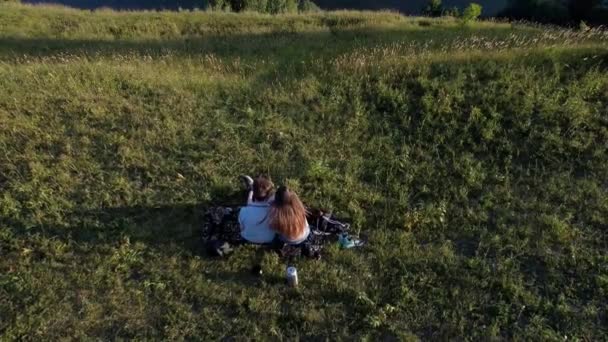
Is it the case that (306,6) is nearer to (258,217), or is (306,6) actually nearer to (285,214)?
(258,217)

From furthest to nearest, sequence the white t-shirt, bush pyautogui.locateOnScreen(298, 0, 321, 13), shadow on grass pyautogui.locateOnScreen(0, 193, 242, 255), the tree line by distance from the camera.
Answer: the tree line
bush pyautogui.locateOnScreen(298, 0, 321, 13)
shadow on grass pyautogui.locateOnScreen(0, 193, 242, 255)
the white t-shirt

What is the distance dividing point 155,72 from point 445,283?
22.4 feet

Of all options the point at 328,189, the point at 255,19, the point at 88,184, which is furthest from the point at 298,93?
the point at 255,19

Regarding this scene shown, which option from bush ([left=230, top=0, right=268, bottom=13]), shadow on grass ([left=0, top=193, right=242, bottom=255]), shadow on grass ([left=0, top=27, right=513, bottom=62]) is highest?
bush ([left=230, top=0, right=268, bottom=13])

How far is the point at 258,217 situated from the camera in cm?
583

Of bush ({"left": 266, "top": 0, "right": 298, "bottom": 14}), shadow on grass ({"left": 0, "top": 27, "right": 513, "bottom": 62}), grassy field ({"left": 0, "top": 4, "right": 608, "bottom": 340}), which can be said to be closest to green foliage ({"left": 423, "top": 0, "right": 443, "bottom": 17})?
bush ({"left": 266, "top": 0, "right": 298, "bottom": 14})

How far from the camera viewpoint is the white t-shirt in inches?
229

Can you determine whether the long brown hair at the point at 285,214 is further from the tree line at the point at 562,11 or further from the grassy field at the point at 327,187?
the tree line at the point at 562,11

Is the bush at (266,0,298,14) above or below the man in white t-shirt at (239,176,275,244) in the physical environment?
above

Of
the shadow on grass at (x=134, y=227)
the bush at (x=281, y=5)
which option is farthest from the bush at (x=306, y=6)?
the shadow on grass at (x=134, y=227)

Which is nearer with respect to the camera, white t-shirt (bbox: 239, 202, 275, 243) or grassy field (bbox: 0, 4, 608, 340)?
grassy field (bbox: 0, 4, 608, 340)

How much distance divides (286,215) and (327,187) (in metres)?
1.46

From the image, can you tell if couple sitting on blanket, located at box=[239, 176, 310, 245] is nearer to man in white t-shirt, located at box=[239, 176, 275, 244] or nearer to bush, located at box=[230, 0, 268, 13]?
man in white t-shirt, located at box=[239, 176, 275, 244]

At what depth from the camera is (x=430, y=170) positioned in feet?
23.8
